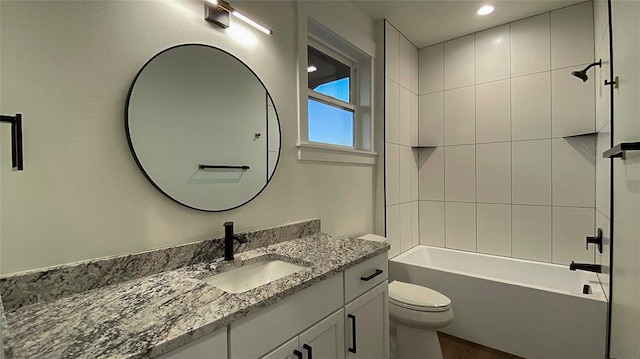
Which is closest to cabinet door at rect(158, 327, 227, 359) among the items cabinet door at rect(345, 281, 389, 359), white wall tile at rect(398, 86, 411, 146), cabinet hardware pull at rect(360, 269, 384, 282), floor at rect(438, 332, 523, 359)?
cabinet door at rect(345, 281, 389, 359)

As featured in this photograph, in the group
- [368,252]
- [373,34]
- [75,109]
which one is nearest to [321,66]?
[373,34]

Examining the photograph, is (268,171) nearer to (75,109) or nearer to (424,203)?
(75,109)

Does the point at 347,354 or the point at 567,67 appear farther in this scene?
the point at 567,67

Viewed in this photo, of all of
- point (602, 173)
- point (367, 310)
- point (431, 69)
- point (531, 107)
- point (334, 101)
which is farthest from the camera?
point (431, 69)

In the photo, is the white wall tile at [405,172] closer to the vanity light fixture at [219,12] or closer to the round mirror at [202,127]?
the round mirror at [202,127]

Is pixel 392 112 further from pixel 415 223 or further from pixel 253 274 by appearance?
pixel 253 274

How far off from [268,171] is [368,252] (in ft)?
2.23

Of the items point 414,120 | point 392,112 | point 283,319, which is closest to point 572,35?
point 414,120

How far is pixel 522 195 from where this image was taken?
2.45 metres

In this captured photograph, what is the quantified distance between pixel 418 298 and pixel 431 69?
2.30 m

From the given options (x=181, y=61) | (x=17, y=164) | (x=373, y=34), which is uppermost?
(x=373, y=34)

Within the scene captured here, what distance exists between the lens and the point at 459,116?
2.76 m

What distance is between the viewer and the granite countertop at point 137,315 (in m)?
0.60

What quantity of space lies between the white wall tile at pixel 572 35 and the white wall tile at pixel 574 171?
0.64m
